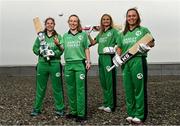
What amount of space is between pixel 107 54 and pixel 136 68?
1365 millimetres

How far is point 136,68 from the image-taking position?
713 cm

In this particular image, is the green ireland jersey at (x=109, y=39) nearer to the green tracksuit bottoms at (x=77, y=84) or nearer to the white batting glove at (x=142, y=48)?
the green tracksuit bottoms at (x=77, y=84)

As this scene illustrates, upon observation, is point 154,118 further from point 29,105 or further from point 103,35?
point 29,105

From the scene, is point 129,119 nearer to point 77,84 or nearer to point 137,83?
point 137,83

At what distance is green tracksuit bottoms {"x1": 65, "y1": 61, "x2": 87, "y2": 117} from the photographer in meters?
7.52

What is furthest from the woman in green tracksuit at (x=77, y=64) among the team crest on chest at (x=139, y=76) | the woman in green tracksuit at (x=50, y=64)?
the team crest on chest at (x=139, y=76)

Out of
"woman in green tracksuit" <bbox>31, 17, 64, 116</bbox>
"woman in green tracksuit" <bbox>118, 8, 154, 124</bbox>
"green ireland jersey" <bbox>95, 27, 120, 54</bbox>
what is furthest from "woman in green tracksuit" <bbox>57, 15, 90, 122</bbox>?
"green ireland jersey" <bbox>95, 27, 120, 54</bbox>

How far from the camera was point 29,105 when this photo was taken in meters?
9.59

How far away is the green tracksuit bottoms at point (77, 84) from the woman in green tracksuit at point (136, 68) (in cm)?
76

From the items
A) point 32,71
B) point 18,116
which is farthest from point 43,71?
point 32,71

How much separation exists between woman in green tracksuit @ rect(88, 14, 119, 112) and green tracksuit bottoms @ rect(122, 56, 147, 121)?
43.5 inches

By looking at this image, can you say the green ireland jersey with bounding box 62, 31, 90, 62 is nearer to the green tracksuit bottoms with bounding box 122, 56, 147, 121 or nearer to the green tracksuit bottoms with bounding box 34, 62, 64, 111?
the green tracksuit bottoms with bounding box 34, 62, 64, 111

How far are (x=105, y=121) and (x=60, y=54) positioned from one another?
1.50 m

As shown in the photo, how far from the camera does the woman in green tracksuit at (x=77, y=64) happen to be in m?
7.54
